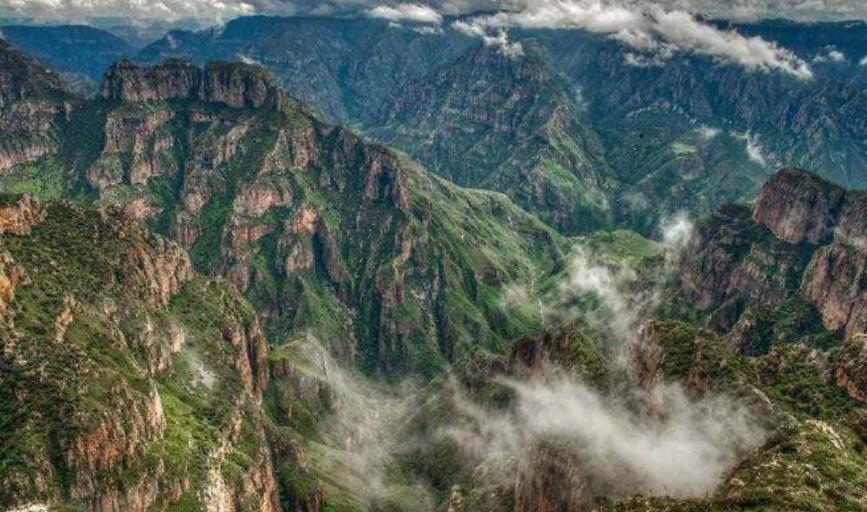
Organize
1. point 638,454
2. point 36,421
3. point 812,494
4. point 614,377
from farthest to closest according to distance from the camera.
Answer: point 614,377 → point 36,421 → point 638,454 → point 812,494

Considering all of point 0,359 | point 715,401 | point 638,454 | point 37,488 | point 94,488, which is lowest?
point 94,488

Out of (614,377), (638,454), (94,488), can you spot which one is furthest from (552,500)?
(94,488)

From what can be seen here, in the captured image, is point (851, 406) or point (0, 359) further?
point (0, 359)

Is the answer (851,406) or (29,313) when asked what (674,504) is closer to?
(851,406)

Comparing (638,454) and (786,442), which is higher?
(786,442)

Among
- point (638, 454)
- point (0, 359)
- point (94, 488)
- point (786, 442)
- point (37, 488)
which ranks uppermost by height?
point (786, 442)

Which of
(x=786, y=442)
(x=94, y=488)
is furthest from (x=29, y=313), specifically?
(x=786, y=442)

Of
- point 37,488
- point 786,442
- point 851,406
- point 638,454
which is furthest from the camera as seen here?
point 37,488

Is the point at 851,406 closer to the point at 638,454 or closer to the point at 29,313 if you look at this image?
the point at 638,454

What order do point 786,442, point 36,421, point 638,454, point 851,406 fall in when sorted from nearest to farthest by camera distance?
point 786,442 → point 851,406 → point 638,454 → point 36,421
